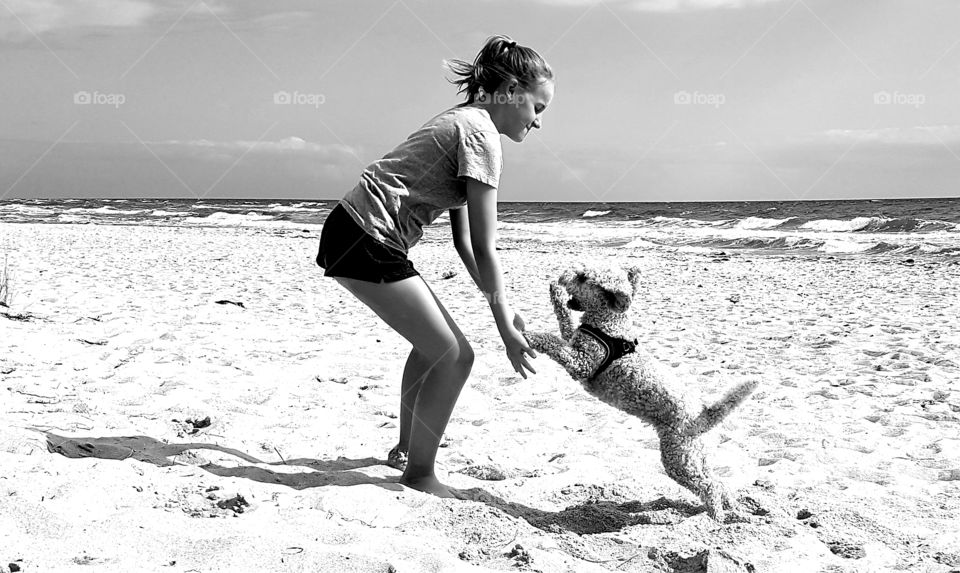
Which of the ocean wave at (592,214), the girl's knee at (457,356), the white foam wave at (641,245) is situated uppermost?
the ocean wave at (592,214)

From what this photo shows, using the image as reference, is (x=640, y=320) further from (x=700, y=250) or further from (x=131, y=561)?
(x=700, y=250)

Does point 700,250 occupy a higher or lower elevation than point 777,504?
higher

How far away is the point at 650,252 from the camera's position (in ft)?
63.2

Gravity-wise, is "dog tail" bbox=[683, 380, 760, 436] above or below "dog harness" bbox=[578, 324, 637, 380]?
below

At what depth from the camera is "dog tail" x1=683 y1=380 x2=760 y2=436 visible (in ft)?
9.74

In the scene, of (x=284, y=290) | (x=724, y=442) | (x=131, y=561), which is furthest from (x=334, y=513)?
(x=284, y=290)

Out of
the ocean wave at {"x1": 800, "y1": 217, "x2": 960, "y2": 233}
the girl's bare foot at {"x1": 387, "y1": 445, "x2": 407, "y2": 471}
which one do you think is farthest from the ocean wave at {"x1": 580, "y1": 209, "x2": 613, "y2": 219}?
the girl's bare foot at {"x1": 387, "y1": 445, "x2": 407, "y2": 471}

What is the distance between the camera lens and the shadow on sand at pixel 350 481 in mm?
3139

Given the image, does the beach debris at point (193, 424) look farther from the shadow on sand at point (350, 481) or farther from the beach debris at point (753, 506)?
the beach debris at point (753, 506)

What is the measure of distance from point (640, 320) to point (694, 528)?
5090mm

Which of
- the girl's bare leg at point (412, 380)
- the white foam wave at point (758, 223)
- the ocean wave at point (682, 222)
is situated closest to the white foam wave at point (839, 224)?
the white foam wave at point (758, 223)

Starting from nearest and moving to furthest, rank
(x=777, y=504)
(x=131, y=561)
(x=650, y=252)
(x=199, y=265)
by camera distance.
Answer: (x=131, y=561) → (x=777, y=504) → (x=199, y=265) → (x=650, y=252)

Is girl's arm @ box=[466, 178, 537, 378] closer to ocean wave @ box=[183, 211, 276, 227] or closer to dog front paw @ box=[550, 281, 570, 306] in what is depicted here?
dog front paw @ box=[550, 281, 570, 306]

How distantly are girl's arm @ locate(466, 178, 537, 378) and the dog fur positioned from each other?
5.0 inches
